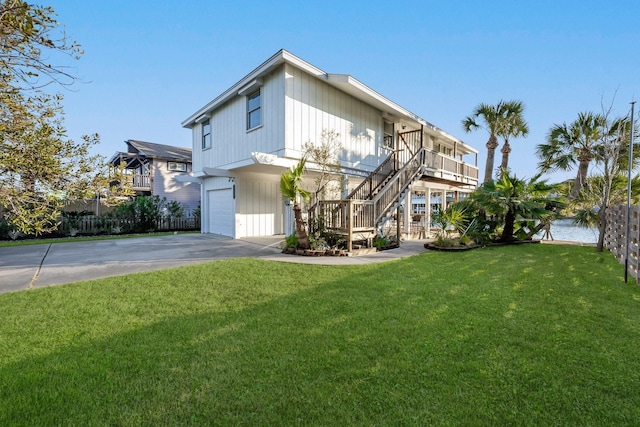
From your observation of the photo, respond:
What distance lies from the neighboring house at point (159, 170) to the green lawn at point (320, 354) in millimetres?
19479

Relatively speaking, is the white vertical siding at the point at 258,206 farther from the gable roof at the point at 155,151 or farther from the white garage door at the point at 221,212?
the gable roof at the point at 155,151

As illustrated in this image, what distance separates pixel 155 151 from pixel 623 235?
2748 cm

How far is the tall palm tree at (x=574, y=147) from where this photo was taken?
10.5 meters

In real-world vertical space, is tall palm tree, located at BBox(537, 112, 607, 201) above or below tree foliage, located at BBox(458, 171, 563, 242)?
above

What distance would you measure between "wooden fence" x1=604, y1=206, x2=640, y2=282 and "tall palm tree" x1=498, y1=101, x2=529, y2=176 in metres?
8.39

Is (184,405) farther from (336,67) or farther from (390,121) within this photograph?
(390,121)

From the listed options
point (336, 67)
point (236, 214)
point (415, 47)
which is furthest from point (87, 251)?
point (415, 47)

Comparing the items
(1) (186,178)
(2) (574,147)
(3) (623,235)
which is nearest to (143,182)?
(1) (186,178)

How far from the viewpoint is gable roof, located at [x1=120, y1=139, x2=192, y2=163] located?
22.7 m

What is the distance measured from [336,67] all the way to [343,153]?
3.43 metres

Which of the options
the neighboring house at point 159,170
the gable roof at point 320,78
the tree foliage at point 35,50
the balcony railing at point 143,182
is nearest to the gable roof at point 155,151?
the neighboring house at point 159,170

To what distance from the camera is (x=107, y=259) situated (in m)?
7.54

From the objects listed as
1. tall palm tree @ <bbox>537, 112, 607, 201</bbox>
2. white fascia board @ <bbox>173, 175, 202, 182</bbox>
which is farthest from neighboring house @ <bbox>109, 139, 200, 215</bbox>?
tall palm tree @ <bbox>537, 112, 607, 201</bbox>

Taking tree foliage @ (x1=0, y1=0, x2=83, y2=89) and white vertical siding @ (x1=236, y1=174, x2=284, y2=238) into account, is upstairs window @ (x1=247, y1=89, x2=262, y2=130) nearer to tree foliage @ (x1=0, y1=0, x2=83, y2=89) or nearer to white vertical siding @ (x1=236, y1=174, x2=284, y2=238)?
white vertical siding @ (x1=236, y1=174, x2=284, y2=238)
